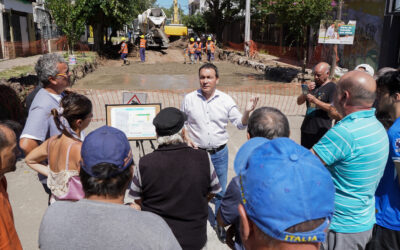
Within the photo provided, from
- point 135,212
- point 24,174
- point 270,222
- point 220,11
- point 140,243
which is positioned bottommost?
point 24,174

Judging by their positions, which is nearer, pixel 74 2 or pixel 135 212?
pixel 135 212

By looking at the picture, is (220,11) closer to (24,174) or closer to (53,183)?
(24,174)

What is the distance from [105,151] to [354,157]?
165 centimetres

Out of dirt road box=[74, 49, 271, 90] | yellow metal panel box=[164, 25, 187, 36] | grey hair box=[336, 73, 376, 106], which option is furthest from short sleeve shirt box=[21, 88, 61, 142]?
yellow metal panel box=[164, 25, 187, 36]

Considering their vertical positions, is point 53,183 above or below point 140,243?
below

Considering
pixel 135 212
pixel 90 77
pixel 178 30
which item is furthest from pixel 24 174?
pixel 178 30

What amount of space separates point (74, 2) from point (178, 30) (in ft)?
48.5

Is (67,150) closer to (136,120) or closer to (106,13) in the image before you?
(136,120)

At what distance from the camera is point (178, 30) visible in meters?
39.5

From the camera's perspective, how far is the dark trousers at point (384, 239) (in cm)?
238

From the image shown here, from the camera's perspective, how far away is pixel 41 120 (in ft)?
9.65

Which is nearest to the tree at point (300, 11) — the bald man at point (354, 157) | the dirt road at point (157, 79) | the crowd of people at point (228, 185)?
the dirt road at point (157, 79)

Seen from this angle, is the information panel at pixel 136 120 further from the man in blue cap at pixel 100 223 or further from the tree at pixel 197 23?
the tree at pixel 197 23

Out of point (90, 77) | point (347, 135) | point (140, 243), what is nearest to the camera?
point (140, 243)
